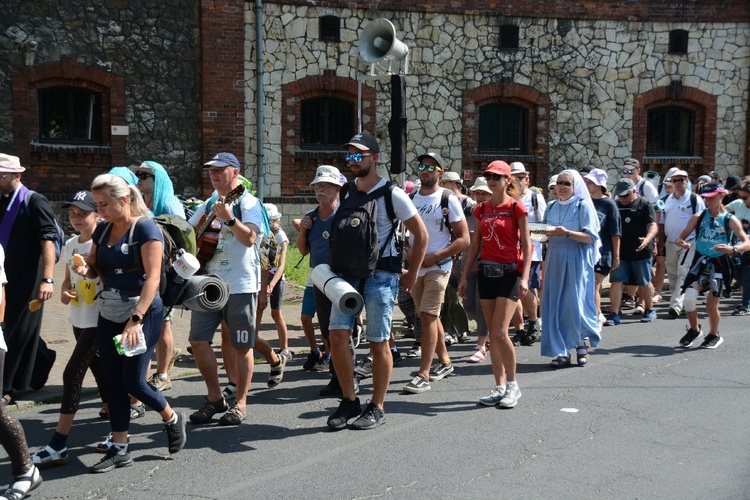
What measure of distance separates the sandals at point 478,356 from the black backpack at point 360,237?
2.76 metres

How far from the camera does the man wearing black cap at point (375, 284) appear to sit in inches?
253

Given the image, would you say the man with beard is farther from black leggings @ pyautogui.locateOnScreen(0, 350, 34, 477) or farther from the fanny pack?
black leggings @ pyautogui.locateOnScreen(0, 350, 34, 477)

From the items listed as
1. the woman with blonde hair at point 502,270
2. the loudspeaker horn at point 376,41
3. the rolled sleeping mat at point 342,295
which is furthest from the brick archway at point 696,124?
the rolled sleeping mat at point 342,295

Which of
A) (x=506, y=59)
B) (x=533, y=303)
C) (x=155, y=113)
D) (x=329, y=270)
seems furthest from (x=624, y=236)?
(x=155, y=113)

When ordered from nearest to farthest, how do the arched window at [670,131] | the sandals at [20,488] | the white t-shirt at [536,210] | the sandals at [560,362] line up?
the sandals at [20,488] → the sandals at [560,362] → the white t-shirt at [536,210] → the arched window at [670,131]

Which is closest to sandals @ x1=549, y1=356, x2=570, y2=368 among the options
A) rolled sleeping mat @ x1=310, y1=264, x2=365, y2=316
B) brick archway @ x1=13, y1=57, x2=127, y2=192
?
rolled sleeping mat @ x1=310, y1=264, x2=365, y2=316

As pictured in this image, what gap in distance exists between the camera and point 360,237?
629cm

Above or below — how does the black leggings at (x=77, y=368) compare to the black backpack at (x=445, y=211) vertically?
below

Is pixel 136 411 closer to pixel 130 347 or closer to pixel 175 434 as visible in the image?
pixel 175 434

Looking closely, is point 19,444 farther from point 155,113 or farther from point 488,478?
point 155,113

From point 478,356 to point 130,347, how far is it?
4539 mm

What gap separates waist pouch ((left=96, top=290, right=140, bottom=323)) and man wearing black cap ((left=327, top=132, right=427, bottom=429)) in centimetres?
156

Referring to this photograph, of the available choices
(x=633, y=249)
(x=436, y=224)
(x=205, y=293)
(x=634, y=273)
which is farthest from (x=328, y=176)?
(x=634, y=273)

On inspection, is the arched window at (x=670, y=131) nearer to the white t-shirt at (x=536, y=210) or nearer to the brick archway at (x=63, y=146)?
the white t-shirt at (x=536, y=210)
